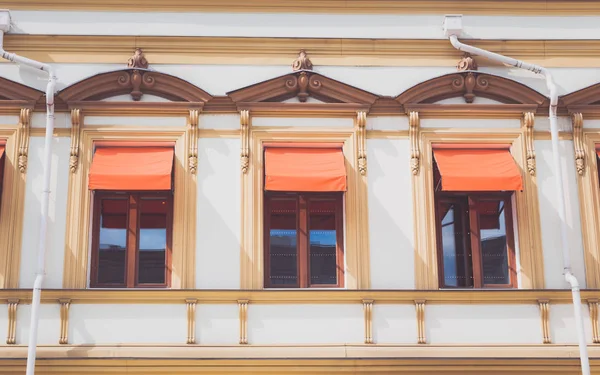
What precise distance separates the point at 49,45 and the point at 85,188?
2408 millimetres

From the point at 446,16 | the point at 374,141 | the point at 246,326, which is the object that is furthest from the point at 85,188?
the point at 446,16

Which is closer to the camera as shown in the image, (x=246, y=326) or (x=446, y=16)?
(x=246, y=326)

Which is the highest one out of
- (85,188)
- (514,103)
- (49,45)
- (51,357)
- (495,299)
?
(49,45)

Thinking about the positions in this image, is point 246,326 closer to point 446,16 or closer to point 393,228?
point 393,228

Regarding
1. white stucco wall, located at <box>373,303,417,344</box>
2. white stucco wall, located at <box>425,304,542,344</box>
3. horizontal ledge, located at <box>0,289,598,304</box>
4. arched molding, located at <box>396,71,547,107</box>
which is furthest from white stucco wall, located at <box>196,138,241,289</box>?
white stucco wall, located at <box>425,304,542,344</box>

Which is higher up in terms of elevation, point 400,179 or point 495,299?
point 400,179

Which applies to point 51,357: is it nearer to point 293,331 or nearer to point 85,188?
point 85,188

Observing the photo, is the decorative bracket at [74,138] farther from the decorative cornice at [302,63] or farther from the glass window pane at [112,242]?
the decorative cornice at [302,63]

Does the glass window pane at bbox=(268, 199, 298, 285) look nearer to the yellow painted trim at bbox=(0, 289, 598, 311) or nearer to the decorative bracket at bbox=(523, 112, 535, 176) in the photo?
the yellow painted trim at bbox=(0, 289, 598, 311)

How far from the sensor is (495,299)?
12492 millimetres

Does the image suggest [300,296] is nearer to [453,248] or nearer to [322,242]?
[322,242]

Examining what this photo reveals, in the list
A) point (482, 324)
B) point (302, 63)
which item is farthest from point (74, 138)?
point (482, 324)

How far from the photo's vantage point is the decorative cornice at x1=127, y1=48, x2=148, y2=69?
43.1ft

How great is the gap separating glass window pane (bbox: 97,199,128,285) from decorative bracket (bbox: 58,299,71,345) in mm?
618
